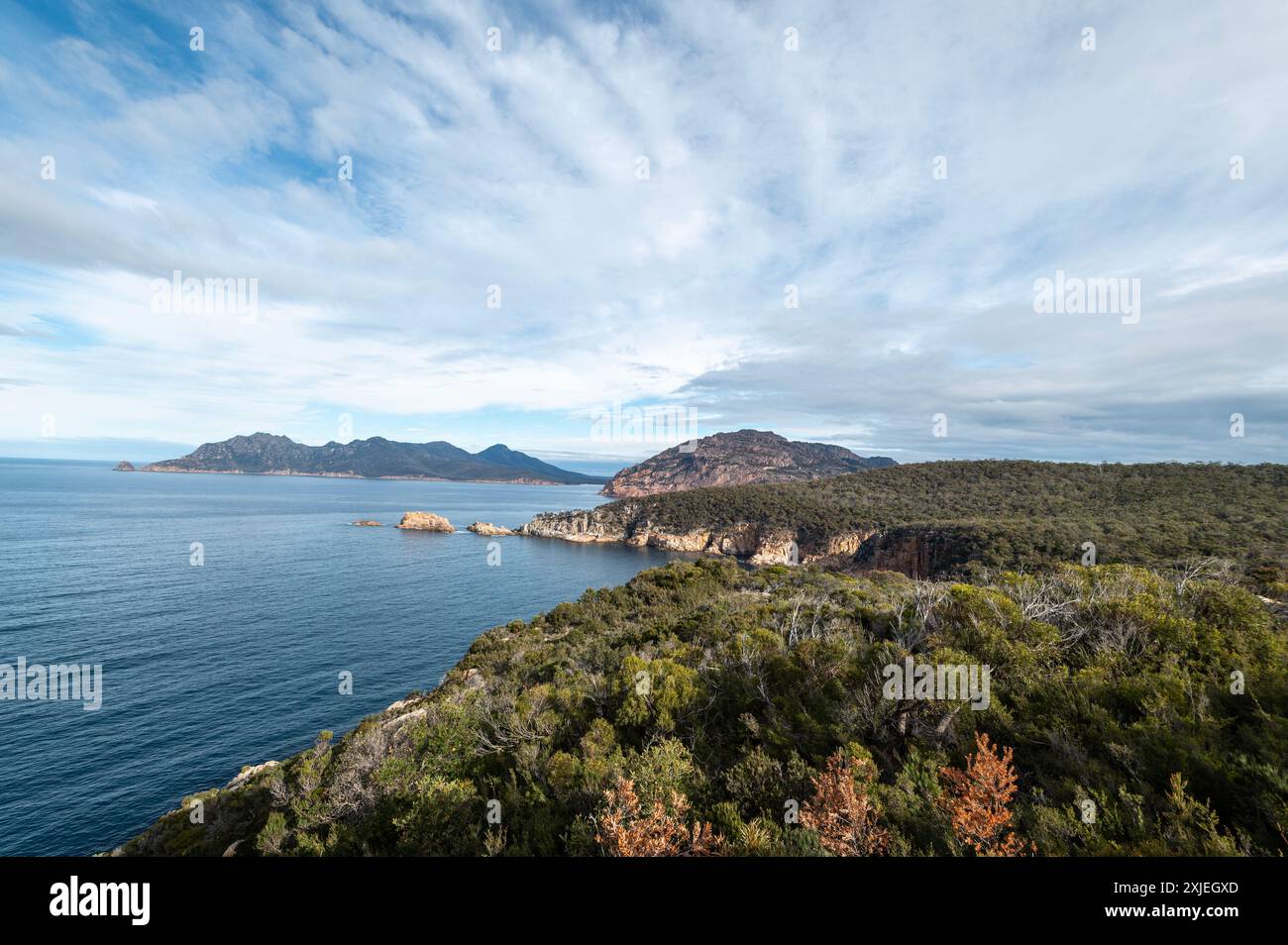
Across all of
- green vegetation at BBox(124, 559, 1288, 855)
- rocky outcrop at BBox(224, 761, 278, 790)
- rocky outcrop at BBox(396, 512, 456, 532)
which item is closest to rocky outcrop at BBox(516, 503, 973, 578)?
rocky outcrop at BBox(396, 512, 456, 532)

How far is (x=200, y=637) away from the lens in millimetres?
37344

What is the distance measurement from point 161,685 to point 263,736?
10.6 metres

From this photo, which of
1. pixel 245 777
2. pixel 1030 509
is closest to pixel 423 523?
pixel 245 777

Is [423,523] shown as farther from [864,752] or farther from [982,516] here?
[864,752]

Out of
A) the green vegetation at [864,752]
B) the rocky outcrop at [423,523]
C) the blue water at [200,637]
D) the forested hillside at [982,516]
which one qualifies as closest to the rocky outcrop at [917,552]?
the forested hillside at [982,516]

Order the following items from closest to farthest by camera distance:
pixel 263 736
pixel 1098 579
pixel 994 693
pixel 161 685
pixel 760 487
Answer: pixel 994 693 → pixel 1098 579 → pixel 263 736 → pixel 161 685 → pixel 760 487

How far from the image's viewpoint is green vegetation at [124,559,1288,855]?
576 cm

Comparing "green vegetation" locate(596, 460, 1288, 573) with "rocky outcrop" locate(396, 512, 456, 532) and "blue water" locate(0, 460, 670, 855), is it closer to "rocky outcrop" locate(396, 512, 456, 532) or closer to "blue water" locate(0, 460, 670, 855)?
"blue water" locate(0, 460, 670, 855)

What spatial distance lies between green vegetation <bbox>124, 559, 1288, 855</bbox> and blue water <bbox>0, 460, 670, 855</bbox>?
29.9ft
